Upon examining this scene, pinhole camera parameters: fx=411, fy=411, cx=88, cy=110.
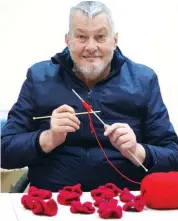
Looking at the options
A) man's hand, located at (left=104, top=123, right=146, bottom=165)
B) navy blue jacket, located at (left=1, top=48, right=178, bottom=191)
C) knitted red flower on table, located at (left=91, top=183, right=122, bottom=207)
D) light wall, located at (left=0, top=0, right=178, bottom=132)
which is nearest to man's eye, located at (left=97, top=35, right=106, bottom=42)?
navy blue jacket, located at (left=1, top=48, right=178, bottom=191)

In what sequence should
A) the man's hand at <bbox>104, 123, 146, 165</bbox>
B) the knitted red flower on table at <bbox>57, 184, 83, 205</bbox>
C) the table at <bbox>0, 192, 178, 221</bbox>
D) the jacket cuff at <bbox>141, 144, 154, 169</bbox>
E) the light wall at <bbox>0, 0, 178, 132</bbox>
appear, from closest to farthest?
the table at <bbox>0, 192, 178, 221</bbox>, the knitted red flower on table at <bbox>57, 184, 83, 205</bbox>, the man's hand at <bbox>104, 123, 146, 165</bbox>, the jacket cuff at <bbox>141, 144, 154, 169</bbox>, the light wall at <bbox>0, 0, 178, 132</bbox>

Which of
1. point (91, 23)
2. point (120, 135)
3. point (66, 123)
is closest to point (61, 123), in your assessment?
point (66, 123)

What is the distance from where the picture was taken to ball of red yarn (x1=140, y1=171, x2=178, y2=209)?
97 cm

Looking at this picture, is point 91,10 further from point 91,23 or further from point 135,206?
point 135,206

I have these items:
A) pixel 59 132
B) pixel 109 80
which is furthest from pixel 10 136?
pixel 109 80

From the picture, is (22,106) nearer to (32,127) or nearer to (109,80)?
(32,127)

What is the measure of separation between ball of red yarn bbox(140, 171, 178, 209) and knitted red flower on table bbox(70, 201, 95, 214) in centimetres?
14

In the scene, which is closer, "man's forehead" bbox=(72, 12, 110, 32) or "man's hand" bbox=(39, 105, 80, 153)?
"man's hand" bbox=(39, 105, 80, 153)

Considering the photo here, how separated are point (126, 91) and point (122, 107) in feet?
0.20

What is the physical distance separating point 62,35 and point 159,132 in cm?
84

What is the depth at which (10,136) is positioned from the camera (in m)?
1.45

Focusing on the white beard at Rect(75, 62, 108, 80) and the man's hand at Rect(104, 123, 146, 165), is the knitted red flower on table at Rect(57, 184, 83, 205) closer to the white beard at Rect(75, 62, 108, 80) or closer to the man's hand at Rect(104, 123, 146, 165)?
the man's hand at Rect(104, 123, 146, 165)

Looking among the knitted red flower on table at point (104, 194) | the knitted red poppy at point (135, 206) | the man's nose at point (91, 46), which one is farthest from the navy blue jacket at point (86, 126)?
the knitted red poppy at point (135, 206)

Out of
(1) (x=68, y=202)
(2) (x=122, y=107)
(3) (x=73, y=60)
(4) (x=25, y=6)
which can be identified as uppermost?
(4) (x=25, y=6)
